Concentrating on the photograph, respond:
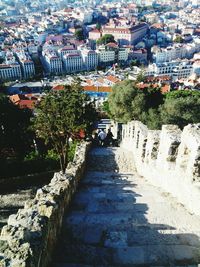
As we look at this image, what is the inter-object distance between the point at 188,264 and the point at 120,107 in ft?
76.3

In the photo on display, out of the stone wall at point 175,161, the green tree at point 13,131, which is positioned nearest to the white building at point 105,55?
the green tree at point 13,131

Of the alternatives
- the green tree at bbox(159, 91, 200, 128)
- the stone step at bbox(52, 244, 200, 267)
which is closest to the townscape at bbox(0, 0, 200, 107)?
the green tree at bbox(159, 91, 200, 128)

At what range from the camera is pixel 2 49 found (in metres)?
104

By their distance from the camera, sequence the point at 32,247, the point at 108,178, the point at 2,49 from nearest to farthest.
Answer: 1. the point at 32,247
2. the point at 108,178
3. the point at 2,49

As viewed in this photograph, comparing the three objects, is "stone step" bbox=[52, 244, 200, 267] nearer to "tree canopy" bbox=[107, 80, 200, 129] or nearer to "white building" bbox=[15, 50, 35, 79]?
"tree canopy" bbox=[107, 80, 200, 129]

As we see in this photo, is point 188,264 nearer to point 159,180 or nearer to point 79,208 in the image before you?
point 79,208

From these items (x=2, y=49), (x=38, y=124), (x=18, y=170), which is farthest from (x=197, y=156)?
(x=2, y=49)

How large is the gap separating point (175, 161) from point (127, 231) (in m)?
4.06

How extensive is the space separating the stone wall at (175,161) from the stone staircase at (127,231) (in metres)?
0.40

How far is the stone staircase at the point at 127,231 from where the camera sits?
19.6ft

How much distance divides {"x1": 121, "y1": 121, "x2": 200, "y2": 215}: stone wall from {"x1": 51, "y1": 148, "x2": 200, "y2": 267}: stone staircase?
40 centimetres

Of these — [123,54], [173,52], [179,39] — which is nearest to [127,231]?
[123,54]

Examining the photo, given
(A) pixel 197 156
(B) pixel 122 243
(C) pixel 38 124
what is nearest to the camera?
(B) pixel 122 243

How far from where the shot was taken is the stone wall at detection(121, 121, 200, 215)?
8547mm
